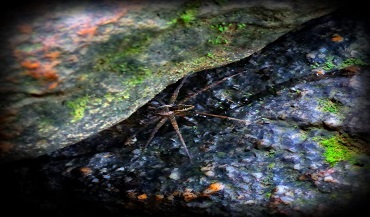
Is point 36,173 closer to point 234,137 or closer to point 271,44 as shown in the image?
point 234,137

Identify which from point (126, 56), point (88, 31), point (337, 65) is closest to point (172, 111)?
point (126, 56)

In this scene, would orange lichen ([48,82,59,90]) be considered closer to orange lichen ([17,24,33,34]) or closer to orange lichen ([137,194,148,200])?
orange lichen ([17,24,33,34])

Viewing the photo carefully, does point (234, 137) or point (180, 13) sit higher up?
point (180, 13)

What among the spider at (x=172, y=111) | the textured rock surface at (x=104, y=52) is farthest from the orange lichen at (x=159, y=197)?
the textured rock surface at (x=104, y=52)

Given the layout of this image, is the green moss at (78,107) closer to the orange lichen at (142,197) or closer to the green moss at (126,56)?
the green moss at (126,56)

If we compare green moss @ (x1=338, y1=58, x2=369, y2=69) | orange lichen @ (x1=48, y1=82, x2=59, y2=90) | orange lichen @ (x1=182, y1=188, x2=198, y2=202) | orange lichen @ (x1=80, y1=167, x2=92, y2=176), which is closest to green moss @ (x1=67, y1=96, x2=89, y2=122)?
orange lichen @ (x1=48, y1=82, x2=59, y2=90)

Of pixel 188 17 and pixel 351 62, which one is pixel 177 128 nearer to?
pixel 188 17

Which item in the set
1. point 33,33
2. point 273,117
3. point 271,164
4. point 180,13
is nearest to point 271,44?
point 273,117
